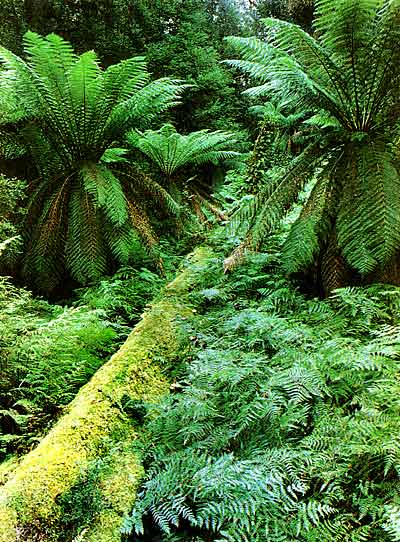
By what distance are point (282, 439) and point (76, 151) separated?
321 cm

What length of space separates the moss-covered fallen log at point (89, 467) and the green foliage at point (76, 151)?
1.53 meters

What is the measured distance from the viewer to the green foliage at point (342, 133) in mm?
2602

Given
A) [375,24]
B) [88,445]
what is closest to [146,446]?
[88,445]

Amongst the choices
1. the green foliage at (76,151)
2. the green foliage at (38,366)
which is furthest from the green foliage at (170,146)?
the green foliage at (38,366)

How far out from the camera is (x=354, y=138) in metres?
2.79

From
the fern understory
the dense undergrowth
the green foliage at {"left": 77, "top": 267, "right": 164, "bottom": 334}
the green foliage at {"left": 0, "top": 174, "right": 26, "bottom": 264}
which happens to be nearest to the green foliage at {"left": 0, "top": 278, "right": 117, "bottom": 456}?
the dense undergrowth

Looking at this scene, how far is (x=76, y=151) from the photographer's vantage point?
3992 mm

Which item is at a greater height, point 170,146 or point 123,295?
point 170,146

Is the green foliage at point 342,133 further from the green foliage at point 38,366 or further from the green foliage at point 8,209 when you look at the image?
the green foliage at point 8,209

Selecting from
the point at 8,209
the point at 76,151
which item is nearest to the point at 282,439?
the point at 8,209

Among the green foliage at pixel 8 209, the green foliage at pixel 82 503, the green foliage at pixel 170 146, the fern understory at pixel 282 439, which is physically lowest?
the green foliage at pixel 82 503

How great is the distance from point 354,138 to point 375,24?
2.31 feet

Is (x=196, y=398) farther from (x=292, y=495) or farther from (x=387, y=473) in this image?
(x=387, y=473)

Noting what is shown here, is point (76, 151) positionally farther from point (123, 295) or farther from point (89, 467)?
point (89, 467)
